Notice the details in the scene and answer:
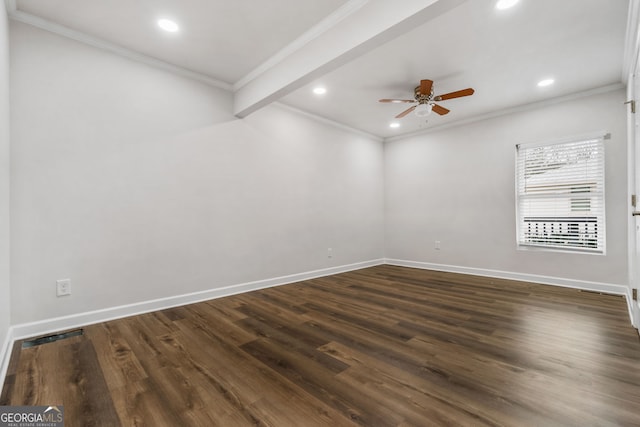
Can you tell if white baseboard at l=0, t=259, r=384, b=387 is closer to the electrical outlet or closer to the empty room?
the empty room

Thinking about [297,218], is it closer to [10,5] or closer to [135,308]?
[135,308]

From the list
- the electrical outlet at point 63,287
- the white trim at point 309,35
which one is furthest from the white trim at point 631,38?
the electrical outlet at point 63,287

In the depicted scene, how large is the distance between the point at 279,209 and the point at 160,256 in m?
1.66

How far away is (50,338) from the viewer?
7.55 ft

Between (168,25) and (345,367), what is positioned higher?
(168,25)

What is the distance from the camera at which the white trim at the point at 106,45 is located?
7.78 feet

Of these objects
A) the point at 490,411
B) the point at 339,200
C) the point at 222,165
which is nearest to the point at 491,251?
the point at 339,200

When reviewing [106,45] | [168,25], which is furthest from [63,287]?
[168,25]

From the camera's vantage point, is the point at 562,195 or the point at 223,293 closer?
the point at 223,293

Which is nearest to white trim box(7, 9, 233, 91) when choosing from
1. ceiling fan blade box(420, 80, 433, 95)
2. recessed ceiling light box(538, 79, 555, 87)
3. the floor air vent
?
ceiling fan blade box(420, 80, 433, 95)

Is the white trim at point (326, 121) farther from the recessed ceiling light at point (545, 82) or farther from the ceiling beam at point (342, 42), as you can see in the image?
the recessed ceiling light at point (545, 82)

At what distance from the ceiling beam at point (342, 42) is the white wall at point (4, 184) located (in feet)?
6.53

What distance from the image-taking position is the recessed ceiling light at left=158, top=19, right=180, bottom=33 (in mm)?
2461

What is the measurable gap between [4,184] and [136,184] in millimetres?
942
